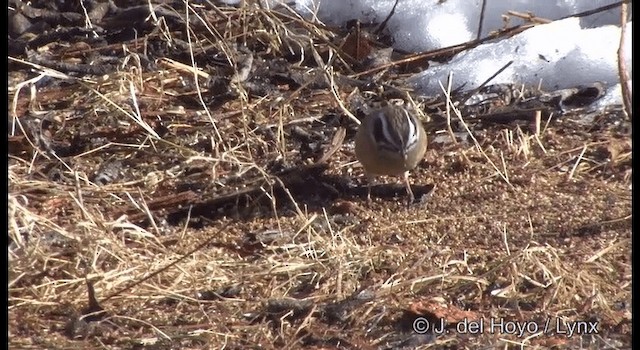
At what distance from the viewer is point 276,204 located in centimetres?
387

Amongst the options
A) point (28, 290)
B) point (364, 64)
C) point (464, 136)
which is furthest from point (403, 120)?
point (28, 290)

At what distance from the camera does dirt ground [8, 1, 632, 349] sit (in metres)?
3.12

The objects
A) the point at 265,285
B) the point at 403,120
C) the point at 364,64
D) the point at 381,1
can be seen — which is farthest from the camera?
Answer: the point at 381,1

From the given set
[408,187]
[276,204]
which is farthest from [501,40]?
[276,204]

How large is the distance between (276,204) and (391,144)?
0.45m

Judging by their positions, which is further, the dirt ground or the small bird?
the small bird

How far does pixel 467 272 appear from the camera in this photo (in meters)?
3.37

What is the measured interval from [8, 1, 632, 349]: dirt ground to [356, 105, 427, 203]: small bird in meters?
0.11

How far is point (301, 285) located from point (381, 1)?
2215 mm

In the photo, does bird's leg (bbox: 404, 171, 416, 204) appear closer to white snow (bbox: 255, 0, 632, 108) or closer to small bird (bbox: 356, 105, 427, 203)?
small bird (bbox: 356, 105, 427, 203)

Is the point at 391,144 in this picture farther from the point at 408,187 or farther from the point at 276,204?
the point at 276,204

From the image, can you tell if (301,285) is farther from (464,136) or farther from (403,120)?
(464,136)

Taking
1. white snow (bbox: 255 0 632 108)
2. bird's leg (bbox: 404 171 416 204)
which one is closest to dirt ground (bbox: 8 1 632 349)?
bird's leg (bbox: 404 171 416 204)
